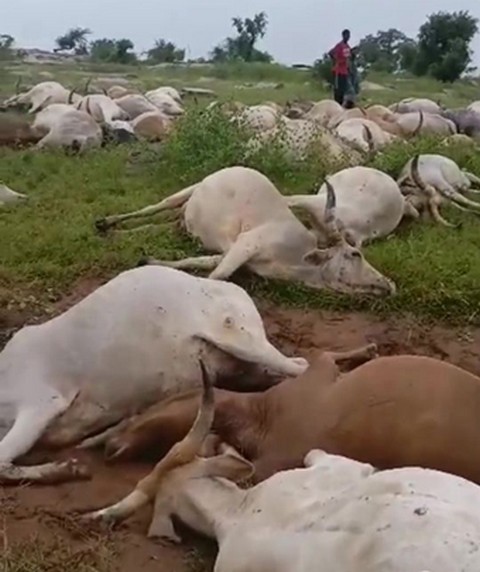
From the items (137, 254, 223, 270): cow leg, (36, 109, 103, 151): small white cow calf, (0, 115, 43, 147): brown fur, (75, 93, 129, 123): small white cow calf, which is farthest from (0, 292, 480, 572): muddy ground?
(75, 93, 129, 123): small white cow calf

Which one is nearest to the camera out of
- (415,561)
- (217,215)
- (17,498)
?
(415,561)

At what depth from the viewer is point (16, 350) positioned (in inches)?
180

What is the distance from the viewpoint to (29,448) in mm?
4266

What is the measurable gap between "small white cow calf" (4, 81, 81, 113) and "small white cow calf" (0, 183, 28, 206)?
21.6 feet

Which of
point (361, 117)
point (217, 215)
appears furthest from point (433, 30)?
point (217, 215)

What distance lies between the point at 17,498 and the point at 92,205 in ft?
16.4

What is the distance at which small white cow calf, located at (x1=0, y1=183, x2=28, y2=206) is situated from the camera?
8.90m

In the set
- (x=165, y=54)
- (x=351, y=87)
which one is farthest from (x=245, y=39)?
(x=351, y=87)

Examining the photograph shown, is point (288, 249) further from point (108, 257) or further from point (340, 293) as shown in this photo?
point (108, 257)

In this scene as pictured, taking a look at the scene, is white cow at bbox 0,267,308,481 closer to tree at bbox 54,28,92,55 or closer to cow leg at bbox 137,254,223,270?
cow leg at bbox 137,254,223,270

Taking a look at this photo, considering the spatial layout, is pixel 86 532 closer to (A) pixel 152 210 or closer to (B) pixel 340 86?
(A) pixel 152 210

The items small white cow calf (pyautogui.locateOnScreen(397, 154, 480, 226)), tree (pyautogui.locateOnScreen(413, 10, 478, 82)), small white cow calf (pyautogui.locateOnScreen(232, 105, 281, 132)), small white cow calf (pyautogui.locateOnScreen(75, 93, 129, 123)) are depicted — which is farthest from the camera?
tree (pyautogui.locateOnScreen(413, 10, 478, 82))

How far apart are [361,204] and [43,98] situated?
944 cm

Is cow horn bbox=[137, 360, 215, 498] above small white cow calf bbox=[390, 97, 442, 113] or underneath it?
above
